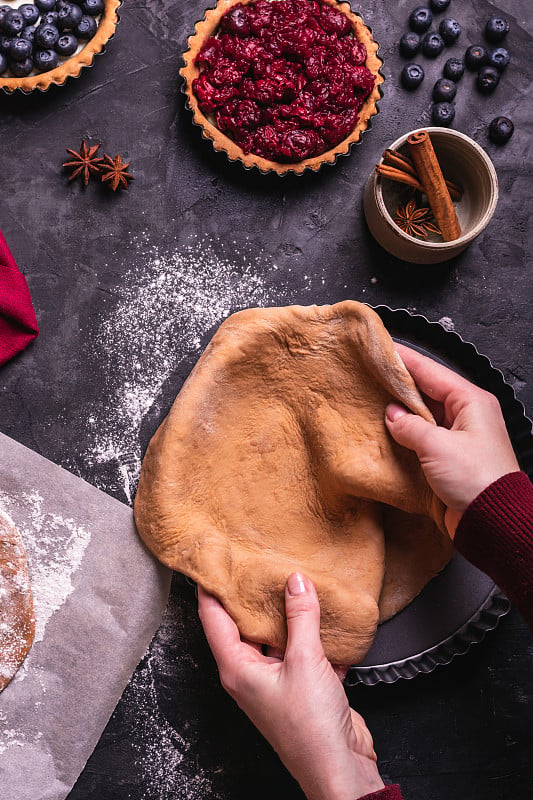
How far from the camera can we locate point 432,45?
2.30 m

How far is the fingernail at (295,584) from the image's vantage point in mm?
1839

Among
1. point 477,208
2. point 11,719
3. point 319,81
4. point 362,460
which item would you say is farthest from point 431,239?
point 11,719

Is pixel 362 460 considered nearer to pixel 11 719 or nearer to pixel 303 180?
pixel 303 180

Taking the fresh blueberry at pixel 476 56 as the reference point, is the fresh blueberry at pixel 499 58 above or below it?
above

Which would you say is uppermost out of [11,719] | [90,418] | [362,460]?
[362,460]

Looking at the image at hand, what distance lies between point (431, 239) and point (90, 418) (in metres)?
1.34

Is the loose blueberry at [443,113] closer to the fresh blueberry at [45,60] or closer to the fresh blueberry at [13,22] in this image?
the fresh blueberry at [45,60]

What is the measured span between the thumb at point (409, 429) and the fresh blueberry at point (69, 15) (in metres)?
1.70

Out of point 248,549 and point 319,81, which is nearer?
point 248,549

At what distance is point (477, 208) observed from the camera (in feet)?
7.11

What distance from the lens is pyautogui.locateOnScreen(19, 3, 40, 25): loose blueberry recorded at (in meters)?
2.19

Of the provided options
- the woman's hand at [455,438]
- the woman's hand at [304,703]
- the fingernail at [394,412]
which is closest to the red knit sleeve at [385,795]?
the woman's hand at [304,703]

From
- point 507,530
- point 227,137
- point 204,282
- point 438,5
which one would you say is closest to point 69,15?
point 227,137

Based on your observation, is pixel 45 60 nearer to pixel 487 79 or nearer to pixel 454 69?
pixel 454 69
